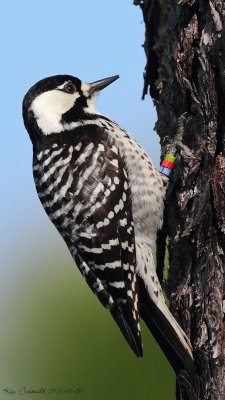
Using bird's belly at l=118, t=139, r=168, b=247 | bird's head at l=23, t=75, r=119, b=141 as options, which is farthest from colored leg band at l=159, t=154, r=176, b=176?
bird's head at l=23, t=75, r=119, b=141

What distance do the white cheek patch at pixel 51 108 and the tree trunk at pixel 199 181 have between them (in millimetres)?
888

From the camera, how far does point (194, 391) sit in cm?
323

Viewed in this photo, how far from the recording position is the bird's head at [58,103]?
422 centimetres

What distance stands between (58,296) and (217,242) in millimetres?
2306

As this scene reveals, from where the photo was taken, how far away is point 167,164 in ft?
12.7

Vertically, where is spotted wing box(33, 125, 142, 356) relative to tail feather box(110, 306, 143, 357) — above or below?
above

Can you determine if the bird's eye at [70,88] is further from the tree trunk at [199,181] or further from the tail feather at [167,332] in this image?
the tail feather at [167,332]

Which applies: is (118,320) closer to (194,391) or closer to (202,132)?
(194,391)

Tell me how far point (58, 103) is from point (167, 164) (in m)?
0.98

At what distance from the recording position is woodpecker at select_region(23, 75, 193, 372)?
12.0ft

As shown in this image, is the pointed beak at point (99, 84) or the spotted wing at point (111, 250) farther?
the pointed beak at point (99, 84)

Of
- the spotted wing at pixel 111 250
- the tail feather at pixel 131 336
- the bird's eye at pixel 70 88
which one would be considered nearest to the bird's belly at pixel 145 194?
the spotted wing at pixel 111 250

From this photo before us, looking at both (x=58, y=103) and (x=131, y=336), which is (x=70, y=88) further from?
(x=131, y=336)

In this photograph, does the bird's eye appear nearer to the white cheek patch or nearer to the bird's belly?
the white cheek patch
